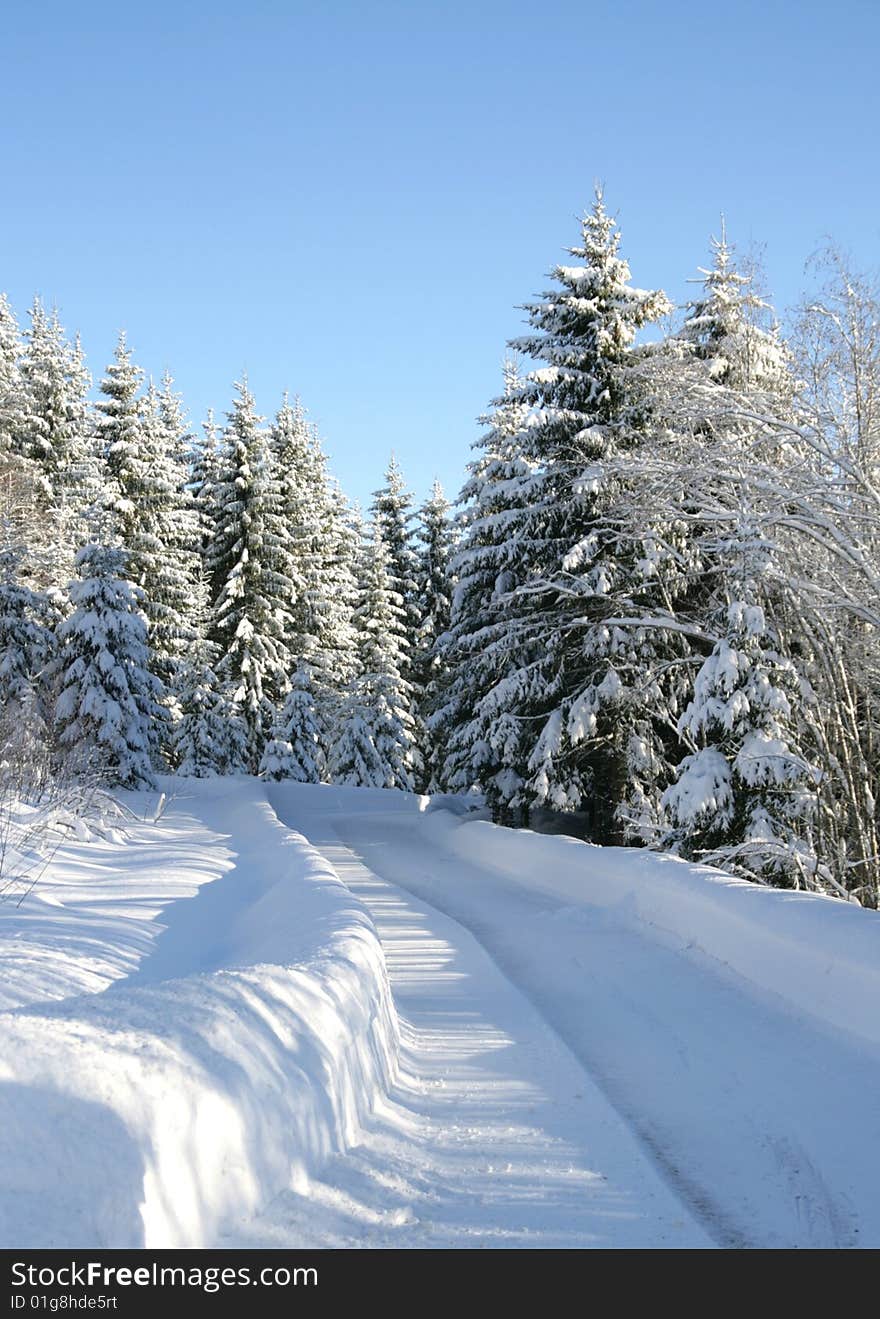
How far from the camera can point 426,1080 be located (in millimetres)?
5496

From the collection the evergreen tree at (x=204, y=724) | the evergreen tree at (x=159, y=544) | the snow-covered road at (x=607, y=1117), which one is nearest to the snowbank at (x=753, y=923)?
the snow-covered road at (x=607, y=1117)

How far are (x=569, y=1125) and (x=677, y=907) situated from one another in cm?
479

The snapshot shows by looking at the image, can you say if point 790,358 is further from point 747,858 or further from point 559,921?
point 559,921

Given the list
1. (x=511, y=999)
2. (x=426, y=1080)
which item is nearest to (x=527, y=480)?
→ (x=511, y=999)

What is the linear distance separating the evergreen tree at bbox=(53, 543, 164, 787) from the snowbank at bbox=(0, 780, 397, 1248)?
59.4 feet

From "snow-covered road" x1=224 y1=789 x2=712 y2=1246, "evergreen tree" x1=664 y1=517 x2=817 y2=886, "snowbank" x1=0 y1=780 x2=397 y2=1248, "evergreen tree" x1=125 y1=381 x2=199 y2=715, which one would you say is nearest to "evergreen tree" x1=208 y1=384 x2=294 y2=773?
"evergreen tree" x1=125 y1=381 x2=199 y2=715

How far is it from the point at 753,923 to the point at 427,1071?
→ 321 cm

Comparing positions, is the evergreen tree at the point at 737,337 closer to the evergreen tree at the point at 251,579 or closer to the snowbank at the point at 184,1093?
the snowbank at the point at 184,1093

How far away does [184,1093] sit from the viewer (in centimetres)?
332

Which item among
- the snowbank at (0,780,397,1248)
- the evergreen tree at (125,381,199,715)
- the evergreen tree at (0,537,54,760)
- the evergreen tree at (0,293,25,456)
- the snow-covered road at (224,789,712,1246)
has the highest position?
the evergreen tree at (0,293,25,456)

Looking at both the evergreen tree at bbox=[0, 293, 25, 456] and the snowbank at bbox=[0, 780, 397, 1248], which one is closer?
the snowbank at bbox=[0, 780, 397, 1248]

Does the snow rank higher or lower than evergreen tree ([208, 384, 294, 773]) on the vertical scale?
lower

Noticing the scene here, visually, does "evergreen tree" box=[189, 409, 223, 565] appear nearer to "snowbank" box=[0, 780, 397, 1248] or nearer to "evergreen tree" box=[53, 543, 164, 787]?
"evergreen tree" box=[53, 543, 164, 787]

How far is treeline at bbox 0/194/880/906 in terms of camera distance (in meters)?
12.6
